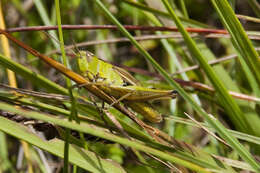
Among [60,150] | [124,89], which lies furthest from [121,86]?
[60,150]

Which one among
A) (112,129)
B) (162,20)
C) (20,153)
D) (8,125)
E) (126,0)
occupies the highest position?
(126,0)

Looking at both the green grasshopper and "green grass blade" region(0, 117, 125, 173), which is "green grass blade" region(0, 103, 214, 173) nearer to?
"green grass blade" region(0, 117, 125, 173)

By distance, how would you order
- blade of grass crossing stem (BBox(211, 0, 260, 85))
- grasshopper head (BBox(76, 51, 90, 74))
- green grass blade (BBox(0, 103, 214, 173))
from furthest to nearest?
grasshopper head (BBox(76, 51, 90, 74)) → blade of grass crossing stem (BBox(211, 0, 260, 85)) → green grass blade (BBox(0, 103, 214, 173))

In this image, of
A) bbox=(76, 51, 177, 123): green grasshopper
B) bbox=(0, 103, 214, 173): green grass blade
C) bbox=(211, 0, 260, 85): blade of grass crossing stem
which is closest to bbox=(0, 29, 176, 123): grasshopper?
bbox=(76, 51, 177, 123): green grasshopper

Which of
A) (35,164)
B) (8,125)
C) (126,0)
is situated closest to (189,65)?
(126,0)

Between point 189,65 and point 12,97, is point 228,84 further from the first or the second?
point 12,97

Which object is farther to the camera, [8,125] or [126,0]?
[126,0]

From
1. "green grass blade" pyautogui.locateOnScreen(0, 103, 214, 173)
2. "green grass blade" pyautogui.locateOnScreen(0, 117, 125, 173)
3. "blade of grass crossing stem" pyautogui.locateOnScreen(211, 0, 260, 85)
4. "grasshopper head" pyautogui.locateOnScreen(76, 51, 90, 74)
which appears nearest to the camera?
"green grass blade" pyautogui.locateOnScreen(0, 103, 214, 173)
